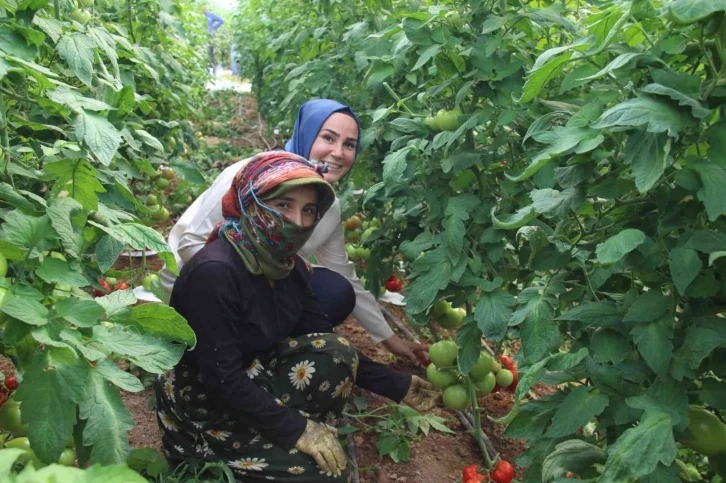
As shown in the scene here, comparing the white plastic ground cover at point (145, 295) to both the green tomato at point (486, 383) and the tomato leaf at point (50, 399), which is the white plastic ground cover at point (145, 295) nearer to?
the green tomato at point (486, 383)

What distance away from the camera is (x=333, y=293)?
9.04 ft

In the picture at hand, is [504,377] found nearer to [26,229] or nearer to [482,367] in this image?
[482,367]

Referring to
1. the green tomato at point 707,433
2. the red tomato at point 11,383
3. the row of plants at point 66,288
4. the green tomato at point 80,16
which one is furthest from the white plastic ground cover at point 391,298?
the green tomato at point 707,433

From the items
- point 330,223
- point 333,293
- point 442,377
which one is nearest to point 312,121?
point 330,223

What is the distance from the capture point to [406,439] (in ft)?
8.51

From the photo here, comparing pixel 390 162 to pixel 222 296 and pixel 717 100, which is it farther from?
pixel 717 100

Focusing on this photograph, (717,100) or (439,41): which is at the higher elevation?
(717,100)

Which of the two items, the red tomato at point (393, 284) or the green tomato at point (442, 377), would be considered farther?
the red tomato at point (393, 284)

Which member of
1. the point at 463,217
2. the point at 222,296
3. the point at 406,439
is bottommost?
the point at 406,439

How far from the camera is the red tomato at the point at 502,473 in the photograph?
2.27 m

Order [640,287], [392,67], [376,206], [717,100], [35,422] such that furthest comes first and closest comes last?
[376,206] → [392,67] → [640,287] → [717,100] → [35,422]

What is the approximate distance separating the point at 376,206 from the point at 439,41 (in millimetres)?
1163

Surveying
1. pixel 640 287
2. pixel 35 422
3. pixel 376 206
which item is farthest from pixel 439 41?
pixel 35 422

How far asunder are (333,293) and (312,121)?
Answer: 0.69 m
